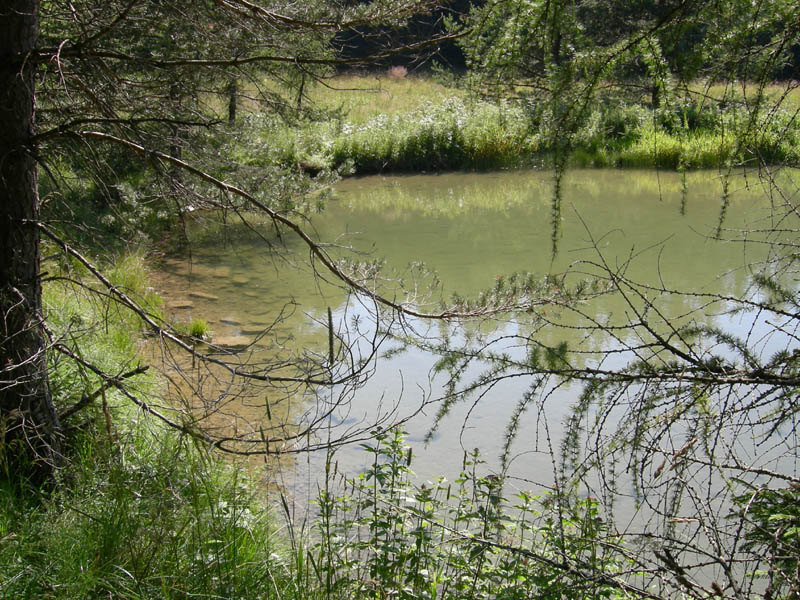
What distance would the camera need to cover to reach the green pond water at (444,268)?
554 centimetres

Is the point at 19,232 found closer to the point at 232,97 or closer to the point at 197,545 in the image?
the point at 197,545

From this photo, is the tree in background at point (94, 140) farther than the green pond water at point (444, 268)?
No

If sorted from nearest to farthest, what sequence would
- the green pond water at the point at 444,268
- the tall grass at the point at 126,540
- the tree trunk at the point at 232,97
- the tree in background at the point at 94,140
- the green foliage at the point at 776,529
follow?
1. the green foliage at the point at 776,529
2. the tall grass at the point at 126,540
3. the tree in background at the point at 94,140
4. the tree trunk at the point at 232,97
5. the green pond water at the point at 444,268

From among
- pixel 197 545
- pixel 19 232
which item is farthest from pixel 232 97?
pixel 197 545

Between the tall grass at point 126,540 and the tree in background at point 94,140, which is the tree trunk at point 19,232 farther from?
the tall grass at point 126,540

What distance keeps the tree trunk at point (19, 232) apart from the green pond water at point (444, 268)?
2.53ft

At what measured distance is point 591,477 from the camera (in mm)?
5078

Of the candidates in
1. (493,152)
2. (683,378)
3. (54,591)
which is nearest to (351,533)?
(54,591)

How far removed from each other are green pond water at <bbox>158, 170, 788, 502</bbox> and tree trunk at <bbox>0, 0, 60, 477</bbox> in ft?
2.53

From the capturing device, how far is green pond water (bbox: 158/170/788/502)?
5539mm

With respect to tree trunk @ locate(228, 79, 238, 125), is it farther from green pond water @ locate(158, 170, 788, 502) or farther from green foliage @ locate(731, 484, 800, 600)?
green foliage @ locate(731, 484, 800, 600)

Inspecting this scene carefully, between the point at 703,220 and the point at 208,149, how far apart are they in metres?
11.0

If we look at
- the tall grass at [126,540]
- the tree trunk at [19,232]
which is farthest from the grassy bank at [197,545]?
the tree trunk at [19,232]

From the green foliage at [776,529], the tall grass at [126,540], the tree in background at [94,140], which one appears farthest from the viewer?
the tree in background at [94,140]
